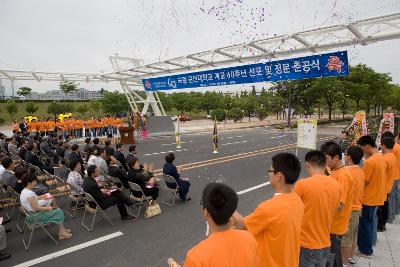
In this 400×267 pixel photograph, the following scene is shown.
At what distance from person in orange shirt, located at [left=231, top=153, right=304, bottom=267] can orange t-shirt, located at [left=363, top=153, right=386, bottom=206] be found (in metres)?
2.84

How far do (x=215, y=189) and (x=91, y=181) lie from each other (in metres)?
5.48

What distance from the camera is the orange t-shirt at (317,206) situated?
3223 mm

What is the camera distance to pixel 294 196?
2.72 m

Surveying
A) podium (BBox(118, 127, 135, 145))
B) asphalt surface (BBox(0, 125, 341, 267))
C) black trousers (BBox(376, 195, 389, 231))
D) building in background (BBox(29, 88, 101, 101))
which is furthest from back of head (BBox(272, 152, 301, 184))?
building in background (BBox(29, 88, 101, 101))

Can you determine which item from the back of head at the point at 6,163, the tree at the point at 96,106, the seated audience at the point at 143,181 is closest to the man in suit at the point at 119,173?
the seated audience at the point at 143,181

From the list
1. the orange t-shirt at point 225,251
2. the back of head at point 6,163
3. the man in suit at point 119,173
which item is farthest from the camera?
the man in suit at point 119,173

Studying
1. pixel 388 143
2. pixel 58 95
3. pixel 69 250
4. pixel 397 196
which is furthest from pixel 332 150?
pixel 58 95

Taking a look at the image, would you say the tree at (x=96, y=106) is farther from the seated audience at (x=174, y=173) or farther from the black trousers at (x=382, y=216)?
the black trousers at (x=382, y=216)

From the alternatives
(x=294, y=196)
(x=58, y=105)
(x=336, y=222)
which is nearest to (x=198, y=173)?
(x=336, y=222)

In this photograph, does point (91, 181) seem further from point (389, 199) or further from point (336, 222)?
point (389, 199)

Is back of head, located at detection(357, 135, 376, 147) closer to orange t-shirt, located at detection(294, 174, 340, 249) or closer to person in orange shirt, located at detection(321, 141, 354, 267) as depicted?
person in orange shirt, located at detection(321, 141, 354, 267)

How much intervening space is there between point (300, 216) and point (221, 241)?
3.43 feet

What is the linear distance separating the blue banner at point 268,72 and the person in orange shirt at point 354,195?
11393mm

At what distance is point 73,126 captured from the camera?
23812mm
